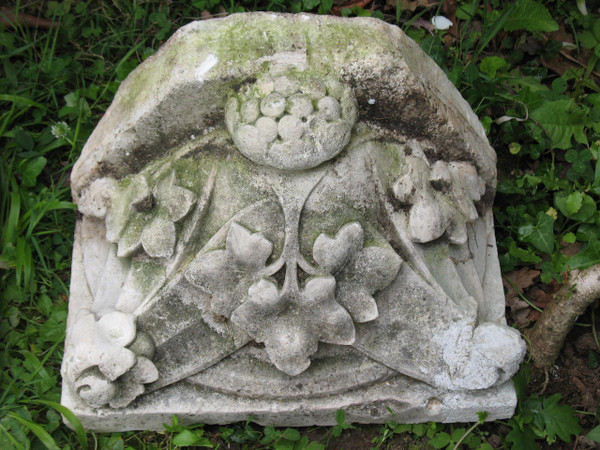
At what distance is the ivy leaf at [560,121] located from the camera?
355 cm

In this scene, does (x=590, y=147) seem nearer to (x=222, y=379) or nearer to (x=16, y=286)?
(x=222, y=379)

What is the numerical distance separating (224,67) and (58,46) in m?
1.90

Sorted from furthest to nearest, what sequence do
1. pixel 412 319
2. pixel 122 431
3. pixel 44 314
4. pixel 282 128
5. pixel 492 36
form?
pixel 492 36
pixel 44 314
pixel 122 431
pixel 412 319
pixel 282 128

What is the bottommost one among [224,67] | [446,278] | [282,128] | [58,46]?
[446,278]

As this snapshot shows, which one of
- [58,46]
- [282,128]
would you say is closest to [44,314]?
[58,46]

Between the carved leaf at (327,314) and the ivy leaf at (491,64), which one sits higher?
the carved leaf at (327,314)

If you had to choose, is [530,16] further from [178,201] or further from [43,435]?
[43,435]

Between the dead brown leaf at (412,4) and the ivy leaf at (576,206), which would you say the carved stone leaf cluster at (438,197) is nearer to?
the ivy leaf at (576,206)

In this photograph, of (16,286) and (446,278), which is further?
(16,286)

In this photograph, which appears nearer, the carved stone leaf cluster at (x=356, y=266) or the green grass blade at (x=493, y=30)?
the carved stone leaf cluster at (x=356, y=266)

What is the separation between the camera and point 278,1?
3.87 m

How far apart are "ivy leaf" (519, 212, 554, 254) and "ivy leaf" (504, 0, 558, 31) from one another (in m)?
0.99

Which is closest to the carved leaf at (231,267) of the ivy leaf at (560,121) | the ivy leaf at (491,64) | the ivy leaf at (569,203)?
the ivy leaf at (569,203)

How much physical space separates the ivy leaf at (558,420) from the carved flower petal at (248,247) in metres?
1.33
